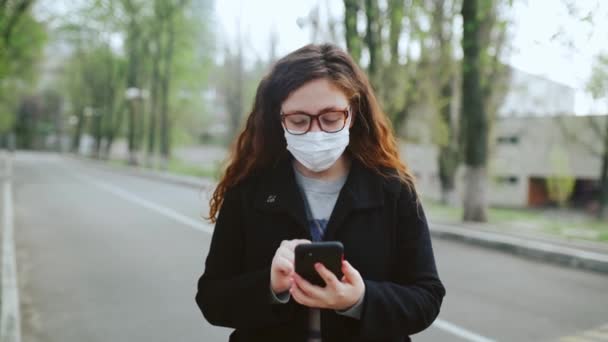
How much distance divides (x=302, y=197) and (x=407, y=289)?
45 centimetres

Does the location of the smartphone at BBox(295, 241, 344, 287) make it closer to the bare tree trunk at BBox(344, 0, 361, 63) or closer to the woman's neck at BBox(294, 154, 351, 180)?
the woman's neck at BBox(294, 154, 351, 180)

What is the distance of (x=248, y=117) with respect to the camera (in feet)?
6.81

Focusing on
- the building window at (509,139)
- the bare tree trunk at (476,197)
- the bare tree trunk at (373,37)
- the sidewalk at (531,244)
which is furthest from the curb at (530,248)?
the building window at (509,139)

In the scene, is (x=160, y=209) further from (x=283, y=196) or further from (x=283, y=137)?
(x=283, y=196)

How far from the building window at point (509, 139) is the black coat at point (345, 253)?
39070mm

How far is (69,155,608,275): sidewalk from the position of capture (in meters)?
8.66

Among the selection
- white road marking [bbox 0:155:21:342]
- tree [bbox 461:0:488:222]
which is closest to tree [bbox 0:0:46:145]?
→ white road marking [bbox 0:155:21:342]

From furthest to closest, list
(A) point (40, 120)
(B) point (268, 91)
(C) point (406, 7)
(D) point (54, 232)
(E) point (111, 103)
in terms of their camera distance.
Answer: (A) point (40, 120), (E) point (111, 103), (C) point (406, 7), (D) point (54, 232), (B) point (268, 91)

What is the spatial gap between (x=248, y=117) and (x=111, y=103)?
53.6 m

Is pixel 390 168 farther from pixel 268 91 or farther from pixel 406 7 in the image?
pixel 406 7

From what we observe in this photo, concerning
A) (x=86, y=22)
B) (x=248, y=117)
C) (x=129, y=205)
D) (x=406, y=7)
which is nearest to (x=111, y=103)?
(x=86, y=22)

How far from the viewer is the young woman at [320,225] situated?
67.4 inches

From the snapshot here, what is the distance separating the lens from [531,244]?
9656 mm

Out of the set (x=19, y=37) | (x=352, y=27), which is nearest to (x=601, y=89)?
(x=352, y=27)
